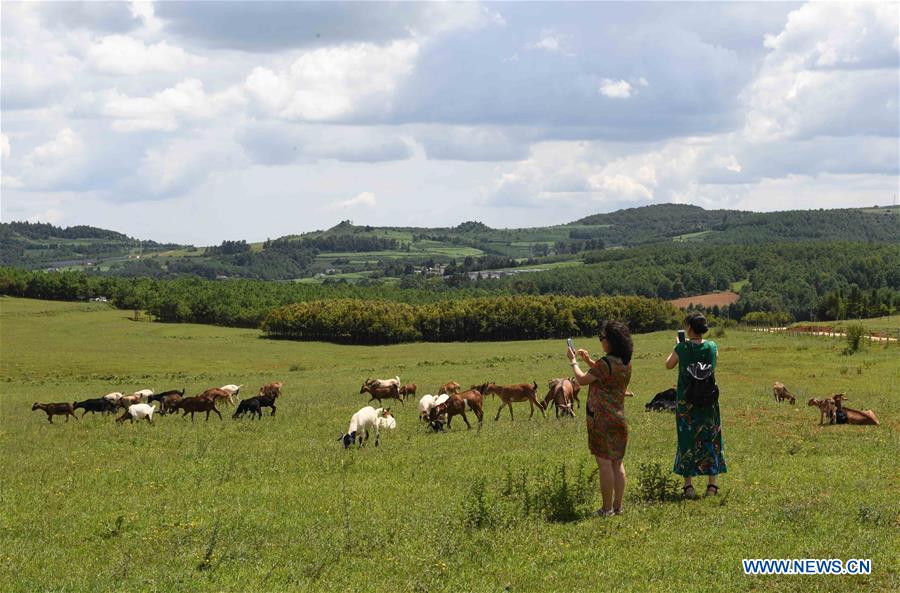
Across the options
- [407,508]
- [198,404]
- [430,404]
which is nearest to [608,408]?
[407,508]

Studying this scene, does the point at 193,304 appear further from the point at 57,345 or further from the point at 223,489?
the point at 223,489

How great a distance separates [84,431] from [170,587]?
19289 millimetres

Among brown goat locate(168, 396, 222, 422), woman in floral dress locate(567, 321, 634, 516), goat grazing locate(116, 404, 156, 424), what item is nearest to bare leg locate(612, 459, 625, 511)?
woman in floral dress locate(567, 321, 634, 516)

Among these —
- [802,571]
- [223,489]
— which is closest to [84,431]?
[223,489]

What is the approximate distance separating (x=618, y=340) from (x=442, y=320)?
113 m

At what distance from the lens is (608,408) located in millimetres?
11945

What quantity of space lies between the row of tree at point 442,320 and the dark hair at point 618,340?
350 feet

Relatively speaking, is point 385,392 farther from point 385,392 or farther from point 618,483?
point 618,483

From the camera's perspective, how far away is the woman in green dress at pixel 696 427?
41.0ft

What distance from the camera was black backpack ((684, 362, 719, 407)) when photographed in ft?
41.0

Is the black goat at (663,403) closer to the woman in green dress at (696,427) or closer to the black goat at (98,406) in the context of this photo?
the woman in green dress at (696,427)

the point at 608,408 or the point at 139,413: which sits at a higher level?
the point at 608,408

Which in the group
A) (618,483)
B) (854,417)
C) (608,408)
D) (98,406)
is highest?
(608,408)

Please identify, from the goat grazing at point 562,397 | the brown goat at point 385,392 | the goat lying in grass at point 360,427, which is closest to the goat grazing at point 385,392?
the brown goat at point 385,392
